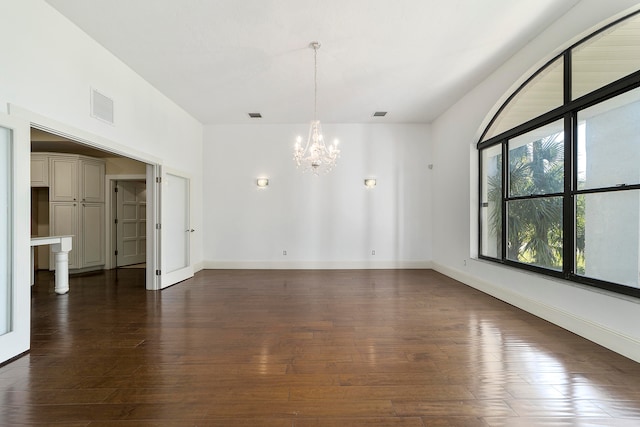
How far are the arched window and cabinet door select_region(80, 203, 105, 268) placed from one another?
814cm

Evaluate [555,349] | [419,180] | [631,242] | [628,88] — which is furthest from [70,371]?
[419,180]

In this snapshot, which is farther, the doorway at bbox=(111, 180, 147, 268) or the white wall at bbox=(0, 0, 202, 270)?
the doorway at bbox=(111, 180, 147, 268)

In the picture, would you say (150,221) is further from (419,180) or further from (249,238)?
(419,180)

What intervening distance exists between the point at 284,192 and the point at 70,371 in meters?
4.90

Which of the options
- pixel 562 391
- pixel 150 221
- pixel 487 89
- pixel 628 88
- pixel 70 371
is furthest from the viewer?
pixel 150 221

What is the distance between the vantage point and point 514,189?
4160 millimetres

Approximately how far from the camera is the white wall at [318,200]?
665 cm

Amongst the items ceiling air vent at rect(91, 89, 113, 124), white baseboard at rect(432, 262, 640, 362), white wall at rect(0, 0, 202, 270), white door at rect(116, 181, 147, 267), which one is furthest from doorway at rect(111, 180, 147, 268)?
white baseboard at rect(432, 262, 640, 362)

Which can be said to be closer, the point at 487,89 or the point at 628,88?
the point at 628,88

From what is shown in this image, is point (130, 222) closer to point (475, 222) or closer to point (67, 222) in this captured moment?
point (67, 222)

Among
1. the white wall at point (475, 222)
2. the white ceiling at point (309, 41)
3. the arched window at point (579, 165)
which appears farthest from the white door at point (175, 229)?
the arched window at point (579, 165)

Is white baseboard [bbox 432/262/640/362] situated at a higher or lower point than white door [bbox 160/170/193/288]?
lower

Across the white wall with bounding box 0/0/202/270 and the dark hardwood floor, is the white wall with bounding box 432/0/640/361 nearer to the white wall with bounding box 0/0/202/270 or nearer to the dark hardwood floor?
the dark hardwood floor

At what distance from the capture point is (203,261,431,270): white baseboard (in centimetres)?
662
